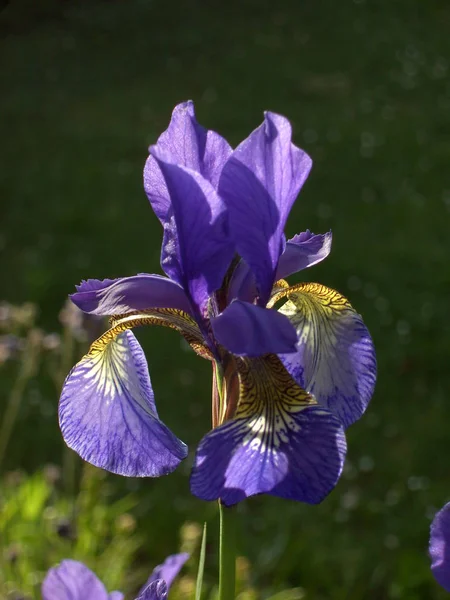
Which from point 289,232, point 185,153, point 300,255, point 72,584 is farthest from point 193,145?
point 289,232

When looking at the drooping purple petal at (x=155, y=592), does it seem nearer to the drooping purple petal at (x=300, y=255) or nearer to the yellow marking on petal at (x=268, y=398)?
the yellow marking on petal at (x=268, y=398)

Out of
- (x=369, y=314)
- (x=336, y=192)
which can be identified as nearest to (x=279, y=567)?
(x=369, y=314)

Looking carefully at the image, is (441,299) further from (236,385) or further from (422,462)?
(236,385)

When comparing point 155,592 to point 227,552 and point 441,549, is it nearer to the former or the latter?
point 227,552

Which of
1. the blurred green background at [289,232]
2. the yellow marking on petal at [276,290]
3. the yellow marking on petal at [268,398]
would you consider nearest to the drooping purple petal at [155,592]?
the yellow marking on petal at [268,398]

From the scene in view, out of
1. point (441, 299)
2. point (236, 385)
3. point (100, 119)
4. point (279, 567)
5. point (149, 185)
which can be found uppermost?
point (100, 119)

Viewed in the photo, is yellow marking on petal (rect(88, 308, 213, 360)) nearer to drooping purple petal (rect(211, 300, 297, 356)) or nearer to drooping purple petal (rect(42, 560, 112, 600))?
drooping purple petal (rect(211, 300, 297, 356))
